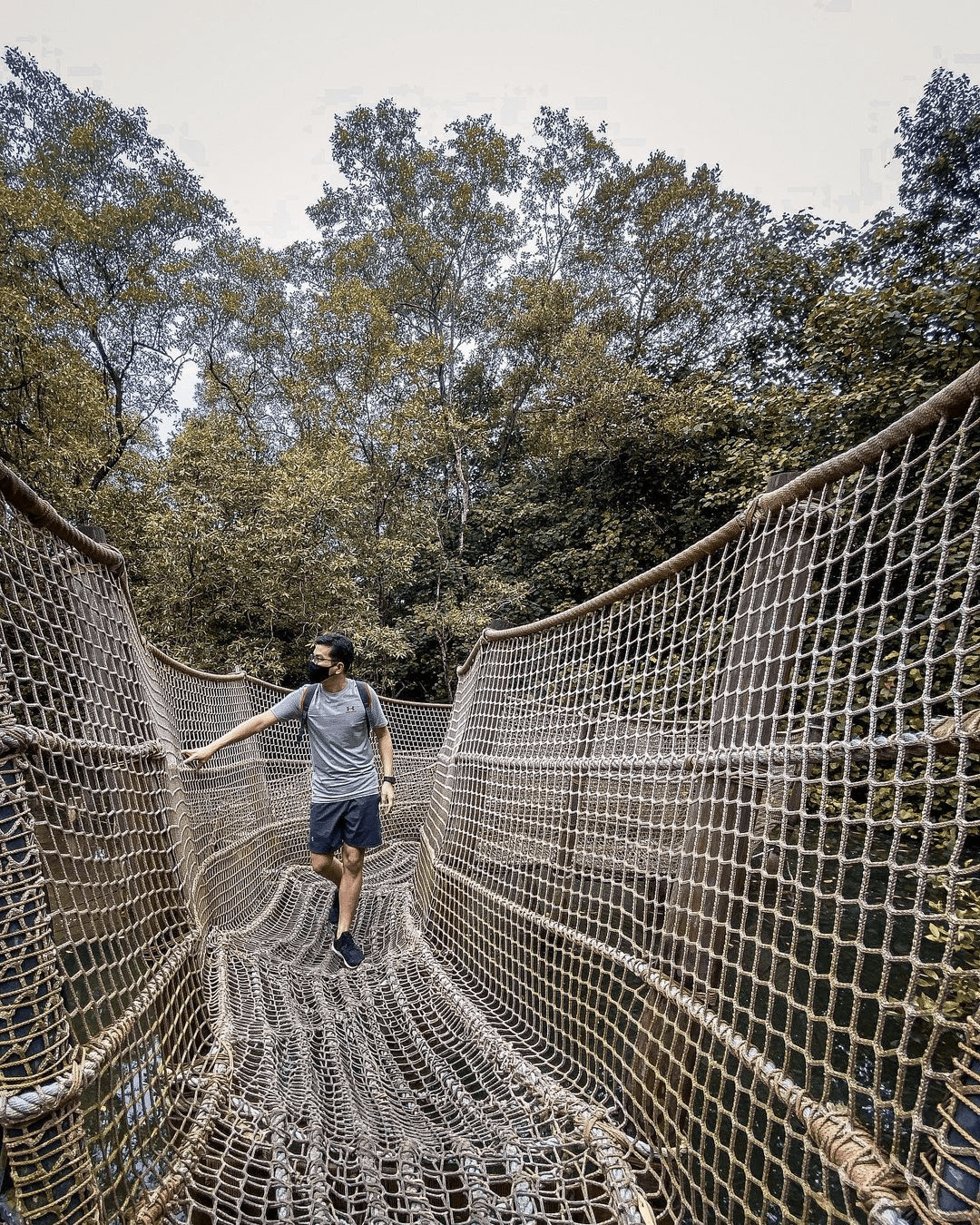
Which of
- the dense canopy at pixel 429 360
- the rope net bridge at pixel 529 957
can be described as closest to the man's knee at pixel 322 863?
the rope net bridge at pixel 529 957

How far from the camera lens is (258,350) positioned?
37.4ft

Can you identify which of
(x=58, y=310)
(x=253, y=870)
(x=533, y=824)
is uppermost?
(x=58, y=310)

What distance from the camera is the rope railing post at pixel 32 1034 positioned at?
2.31 feet

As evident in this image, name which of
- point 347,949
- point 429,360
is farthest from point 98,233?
point 347,949

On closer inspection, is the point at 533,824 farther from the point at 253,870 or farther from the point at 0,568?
the point at 253,870

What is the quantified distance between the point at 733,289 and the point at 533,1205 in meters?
9.54

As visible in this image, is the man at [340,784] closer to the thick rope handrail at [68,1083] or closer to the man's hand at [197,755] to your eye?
the man's hand at [197,755]

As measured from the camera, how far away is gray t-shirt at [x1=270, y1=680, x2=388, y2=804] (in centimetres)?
229

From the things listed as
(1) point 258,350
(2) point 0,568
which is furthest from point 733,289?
(2) point 0,568

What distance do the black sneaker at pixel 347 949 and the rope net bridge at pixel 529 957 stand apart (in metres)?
0.08

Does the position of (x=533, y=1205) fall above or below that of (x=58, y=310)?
below

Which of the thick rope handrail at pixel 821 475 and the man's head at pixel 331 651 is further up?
the thick rope handrail at pixel 821 475

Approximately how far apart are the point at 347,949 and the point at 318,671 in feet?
3.60

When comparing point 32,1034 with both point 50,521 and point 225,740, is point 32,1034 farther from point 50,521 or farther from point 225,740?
point 225,740
